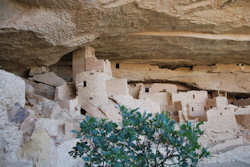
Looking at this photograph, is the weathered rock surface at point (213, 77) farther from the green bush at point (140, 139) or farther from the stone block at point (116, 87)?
the green bush at point (140, 139)

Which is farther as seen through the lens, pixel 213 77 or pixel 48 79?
pixel 213 77

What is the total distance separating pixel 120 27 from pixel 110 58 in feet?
14.0

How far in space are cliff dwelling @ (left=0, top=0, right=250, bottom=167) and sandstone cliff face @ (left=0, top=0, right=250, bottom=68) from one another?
36 millimetres

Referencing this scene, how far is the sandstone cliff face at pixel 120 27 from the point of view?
8523 mm

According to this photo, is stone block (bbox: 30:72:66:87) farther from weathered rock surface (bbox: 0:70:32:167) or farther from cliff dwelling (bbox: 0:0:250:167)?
weathered rock surface (bbox: 0:70:32:167)

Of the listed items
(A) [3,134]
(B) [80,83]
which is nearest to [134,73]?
(B) [80,83]

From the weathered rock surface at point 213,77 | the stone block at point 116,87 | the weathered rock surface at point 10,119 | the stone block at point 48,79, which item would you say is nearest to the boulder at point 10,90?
the weathered rock surface at point 10,119

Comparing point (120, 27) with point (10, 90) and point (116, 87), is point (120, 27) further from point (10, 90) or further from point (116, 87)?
point (10, 90)

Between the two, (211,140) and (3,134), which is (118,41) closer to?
(211,140)

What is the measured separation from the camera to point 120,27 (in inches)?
396

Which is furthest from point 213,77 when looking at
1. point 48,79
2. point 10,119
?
point 10,119

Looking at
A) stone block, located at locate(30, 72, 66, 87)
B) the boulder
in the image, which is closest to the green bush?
the boulder

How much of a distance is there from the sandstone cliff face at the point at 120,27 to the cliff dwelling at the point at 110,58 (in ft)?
0.12

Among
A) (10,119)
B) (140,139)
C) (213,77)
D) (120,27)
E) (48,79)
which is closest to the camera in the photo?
(140,139)
